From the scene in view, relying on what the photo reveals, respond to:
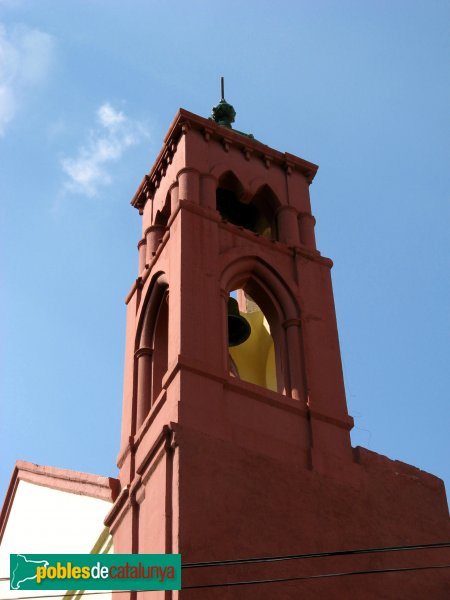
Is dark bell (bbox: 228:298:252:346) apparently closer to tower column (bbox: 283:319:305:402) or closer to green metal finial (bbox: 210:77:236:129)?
tower column (bbox: 283:319:305:402)

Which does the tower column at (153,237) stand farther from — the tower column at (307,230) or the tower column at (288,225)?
the tower column at (307,230)

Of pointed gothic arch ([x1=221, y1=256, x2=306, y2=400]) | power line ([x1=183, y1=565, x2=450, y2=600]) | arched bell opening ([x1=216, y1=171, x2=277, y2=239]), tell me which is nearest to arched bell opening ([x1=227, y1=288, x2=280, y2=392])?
arched bell opening ([x1=216, y1=171, x2=277, y2=239])

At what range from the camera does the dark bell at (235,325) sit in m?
15.3

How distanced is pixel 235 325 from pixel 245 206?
2.49 metres

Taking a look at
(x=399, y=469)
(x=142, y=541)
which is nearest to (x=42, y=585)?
(x=142, y=541)

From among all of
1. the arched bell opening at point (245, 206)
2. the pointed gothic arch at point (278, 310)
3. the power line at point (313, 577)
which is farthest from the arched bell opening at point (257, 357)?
the power line at point (313, 577)

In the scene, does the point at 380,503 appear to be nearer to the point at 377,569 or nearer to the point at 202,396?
the point at 377,569

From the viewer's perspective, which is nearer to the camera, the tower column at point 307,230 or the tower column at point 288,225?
the tower column at point 288,225

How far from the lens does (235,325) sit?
15359mm

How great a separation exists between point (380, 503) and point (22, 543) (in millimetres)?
5073

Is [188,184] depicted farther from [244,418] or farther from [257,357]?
[244,418]

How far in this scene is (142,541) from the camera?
40.0 feet

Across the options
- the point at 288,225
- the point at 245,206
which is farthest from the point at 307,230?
the point at 245,206

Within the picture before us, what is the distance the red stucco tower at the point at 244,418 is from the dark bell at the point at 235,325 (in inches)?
13.2
